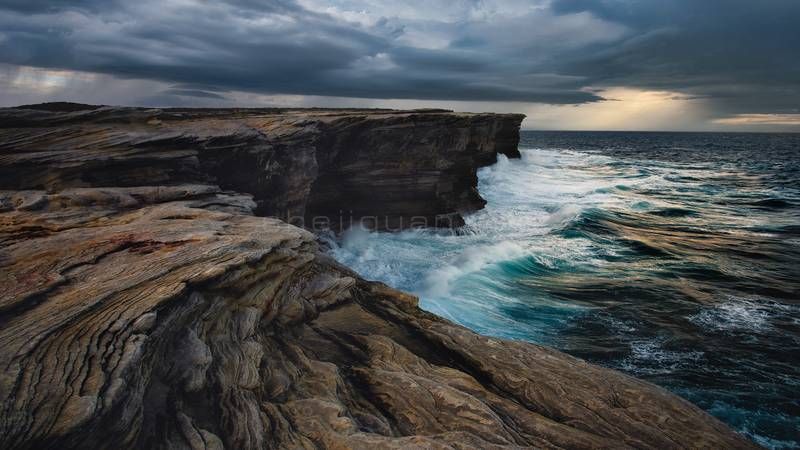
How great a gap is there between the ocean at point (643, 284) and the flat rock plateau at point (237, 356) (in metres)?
4.36

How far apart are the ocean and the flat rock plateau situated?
4364mm

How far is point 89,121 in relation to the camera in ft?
62.6

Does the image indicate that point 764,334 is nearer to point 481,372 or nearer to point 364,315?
point 481,372

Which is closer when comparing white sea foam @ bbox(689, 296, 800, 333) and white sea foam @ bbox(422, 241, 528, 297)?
white sea foam @ bbox(689, 296, 800, 333)

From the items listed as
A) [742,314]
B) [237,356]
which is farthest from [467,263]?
[237,356]

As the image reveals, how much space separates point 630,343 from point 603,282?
5.82 meters

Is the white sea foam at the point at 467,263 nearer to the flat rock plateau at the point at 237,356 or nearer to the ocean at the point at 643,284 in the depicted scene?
the ocean at the point at 643,284

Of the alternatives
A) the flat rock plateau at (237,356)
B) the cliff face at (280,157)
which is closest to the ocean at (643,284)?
the cliff face at (280,157)

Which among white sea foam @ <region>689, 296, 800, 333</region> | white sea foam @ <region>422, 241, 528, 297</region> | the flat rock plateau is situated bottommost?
white sea foam @ <region>422, 241, 528, 297</region>

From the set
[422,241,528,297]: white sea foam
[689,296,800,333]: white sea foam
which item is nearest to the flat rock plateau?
[422,241,528,297]: white sea foam

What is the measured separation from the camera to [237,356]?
7.53 meters

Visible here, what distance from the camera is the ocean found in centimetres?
1225

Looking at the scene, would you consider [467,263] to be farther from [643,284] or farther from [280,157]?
[280,157]

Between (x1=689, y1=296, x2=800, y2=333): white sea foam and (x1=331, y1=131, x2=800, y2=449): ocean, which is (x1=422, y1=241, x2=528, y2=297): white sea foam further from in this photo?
(x1=689, y1=296, x2=800, y2=333): white sea foam
